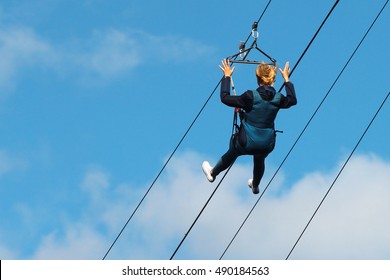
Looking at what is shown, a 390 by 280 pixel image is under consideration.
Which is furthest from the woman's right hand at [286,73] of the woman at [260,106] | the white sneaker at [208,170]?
the white sneaker at [208,170]

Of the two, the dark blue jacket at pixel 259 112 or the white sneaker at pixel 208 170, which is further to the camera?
the white sneaker at pixel 208 170

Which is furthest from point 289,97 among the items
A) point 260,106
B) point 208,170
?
point 208,170

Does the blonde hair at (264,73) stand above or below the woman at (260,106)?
above

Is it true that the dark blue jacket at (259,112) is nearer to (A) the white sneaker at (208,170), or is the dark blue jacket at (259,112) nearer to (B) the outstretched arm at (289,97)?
(B) the outstretched arm at (289,97)

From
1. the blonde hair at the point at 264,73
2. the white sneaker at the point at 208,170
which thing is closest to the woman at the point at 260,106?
the blonde hair at the point at 264,73

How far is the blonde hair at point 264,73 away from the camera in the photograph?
14.3 meters

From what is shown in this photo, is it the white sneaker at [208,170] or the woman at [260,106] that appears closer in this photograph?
the woman at [260,106]

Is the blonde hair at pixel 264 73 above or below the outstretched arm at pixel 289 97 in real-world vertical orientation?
above

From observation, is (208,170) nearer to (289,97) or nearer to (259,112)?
(259,112)

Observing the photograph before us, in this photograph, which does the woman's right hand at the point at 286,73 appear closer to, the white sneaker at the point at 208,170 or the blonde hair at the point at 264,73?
the blonde hair at the point at 264,73

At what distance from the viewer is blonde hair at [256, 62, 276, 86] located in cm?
1433

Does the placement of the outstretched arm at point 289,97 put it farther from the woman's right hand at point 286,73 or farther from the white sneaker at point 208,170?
the white sneaker at point 208,170

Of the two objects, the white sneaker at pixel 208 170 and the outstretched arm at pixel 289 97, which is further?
the white sneaker at pixel 208 170

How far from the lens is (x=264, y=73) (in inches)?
564
